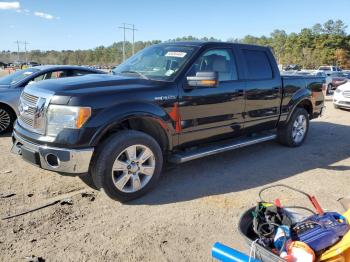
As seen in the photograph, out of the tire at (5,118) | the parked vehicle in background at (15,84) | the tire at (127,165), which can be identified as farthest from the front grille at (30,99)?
the tire at (5,118)

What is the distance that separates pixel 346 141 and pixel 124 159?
18.2 feet

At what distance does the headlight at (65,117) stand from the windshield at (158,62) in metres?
1.25

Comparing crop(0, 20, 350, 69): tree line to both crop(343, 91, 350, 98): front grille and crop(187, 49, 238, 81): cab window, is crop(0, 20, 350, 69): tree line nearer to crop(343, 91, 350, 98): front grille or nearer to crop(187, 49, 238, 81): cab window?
crop(343, 91, 350, 98): front grille

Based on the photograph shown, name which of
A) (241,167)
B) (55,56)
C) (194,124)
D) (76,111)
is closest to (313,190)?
(241,167)

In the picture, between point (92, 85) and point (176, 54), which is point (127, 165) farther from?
point (176, 54)

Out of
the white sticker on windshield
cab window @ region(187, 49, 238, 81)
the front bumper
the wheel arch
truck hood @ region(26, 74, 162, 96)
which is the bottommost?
the front bumper

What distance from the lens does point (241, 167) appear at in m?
5.36

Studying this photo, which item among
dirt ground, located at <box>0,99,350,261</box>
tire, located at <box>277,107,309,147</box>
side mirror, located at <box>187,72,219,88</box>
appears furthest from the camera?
tire, located at <box>277,107,309,147</box>

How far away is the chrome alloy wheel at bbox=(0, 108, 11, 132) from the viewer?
7121mm

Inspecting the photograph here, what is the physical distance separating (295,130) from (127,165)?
3996 millimetres

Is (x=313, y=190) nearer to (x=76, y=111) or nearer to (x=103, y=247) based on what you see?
(x=103, y=247)

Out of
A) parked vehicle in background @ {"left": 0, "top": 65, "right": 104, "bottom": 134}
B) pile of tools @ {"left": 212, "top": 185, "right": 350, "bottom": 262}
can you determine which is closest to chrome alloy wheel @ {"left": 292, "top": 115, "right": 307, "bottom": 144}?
pile of tools @ {"left": 212, "top": 185, "right": 350, "bottom": 262}

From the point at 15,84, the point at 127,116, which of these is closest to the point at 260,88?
the point at 127,116

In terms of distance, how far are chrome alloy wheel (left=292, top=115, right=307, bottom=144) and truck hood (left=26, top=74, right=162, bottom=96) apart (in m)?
3.49
